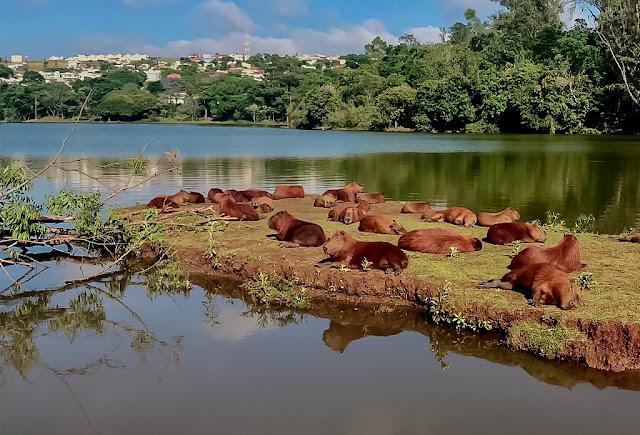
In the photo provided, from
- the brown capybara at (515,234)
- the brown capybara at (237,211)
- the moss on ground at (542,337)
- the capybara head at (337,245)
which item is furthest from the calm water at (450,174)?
the moss on ground at (542,337)

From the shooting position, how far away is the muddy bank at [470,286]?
6555mm

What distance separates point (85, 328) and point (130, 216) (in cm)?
373

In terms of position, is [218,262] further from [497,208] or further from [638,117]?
[638,117]

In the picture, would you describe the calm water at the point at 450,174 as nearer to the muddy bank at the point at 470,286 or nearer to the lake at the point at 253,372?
the muddy bank at the point at 470,286

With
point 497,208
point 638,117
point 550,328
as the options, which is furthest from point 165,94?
point 550,328

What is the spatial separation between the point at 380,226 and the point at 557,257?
3.53 metres

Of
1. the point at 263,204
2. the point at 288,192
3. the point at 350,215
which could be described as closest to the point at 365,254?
the point at 350,215

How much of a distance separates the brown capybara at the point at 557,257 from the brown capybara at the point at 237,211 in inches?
229

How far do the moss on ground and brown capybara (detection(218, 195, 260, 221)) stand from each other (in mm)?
6835

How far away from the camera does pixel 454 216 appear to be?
12305 millimetres

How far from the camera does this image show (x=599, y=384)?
612cm

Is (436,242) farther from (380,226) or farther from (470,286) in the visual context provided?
(470,286)

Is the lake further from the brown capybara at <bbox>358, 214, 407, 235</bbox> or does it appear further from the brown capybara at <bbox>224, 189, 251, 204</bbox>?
the brown capybara at <bbox>224, 189, 251, 204</bbox>

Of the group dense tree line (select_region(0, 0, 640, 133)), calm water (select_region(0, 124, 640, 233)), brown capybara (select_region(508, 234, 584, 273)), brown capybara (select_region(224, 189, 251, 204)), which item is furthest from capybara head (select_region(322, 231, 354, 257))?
dense tree line (select_region(0, 0, 640, 133))
